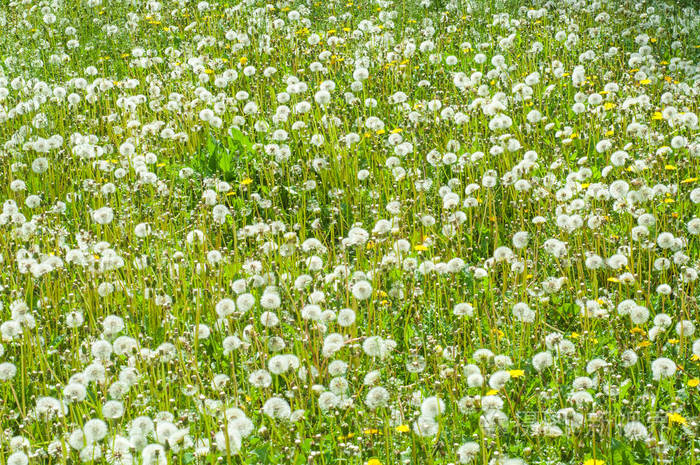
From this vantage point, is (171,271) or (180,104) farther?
(180,104)

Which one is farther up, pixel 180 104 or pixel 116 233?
pixel 180 104

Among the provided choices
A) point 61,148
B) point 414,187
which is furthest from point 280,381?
point 61,148

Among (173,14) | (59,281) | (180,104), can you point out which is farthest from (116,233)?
(173,14)

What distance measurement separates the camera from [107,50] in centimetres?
666

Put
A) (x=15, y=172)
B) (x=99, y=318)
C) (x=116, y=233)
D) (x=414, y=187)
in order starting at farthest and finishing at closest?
1. (x=15, y=172)
2. (x=414, y=187)
3. (x=116, y=233)
4. (x=99, y=318)

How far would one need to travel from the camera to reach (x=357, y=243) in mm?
3344

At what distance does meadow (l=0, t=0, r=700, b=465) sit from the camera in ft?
8.21

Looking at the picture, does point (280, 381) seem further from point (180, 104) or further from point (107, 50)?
point (107, 50)

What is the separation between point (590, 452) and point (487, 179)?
1716mm

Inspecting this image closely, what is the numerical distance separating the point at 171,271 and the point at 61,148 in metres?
1.93

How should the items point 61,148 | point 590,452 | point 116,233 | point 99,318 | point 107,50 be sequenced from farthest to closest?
point 107,50 → point 61,148 → point 116,233 → point 99,318 → point 590,452

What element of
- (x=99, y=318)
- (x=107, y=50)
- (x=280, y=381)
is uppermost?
(x=107, y=50)

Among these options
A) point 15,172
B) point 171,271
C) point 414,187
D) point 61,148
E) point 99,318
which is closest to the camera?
point 99,318

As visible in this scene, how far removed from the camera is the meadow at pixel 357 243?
98.6 inches
